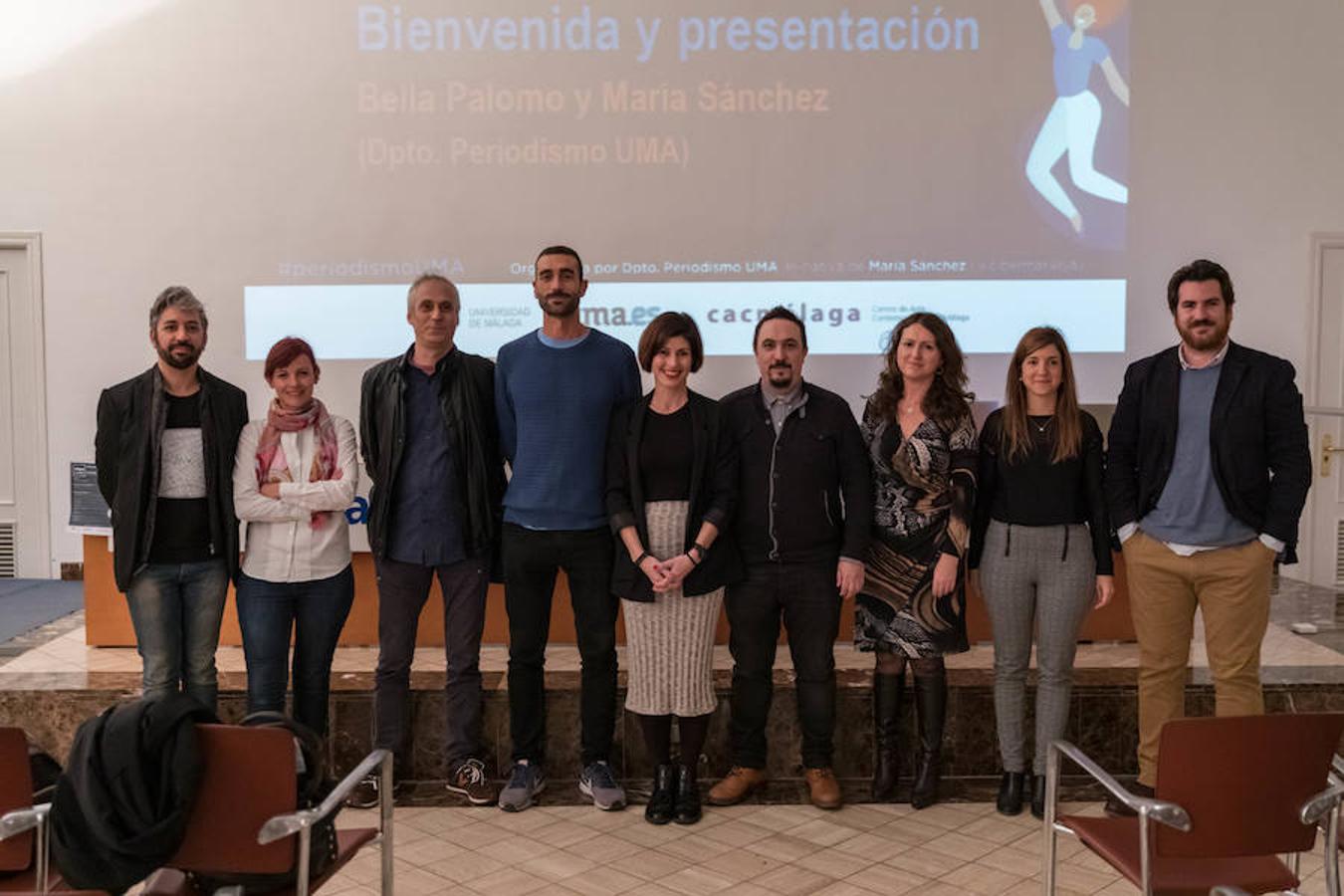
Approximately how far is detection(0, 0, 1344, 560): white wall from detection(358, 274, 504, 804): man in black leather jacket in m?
1.43

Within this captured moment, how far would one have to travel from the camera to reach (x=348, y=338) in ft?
16.0

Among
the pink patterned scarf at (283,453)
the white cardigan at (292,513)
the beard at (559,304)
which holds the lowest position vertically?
the white cardigan at (292,513)

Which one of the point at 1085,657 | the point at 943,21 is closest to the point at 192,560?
the point at 1085,657

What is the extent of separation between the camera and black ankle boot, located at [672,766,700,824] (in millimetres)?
3523

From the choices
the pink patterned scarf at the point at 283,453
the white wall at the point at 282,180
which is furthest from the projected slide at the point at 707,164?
the pink patterned scarf at the point at 283,453

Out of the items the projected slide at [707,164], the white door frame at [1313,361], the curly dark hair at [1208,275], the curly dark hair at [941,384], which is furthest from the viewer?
the white door frame at [1313,361]

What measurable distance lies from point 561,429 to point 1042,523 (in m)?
1.49

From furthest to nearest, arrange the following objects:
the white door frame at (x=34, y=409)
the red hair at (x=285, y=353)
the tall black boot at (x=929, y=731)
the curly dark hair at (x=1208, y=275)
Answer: the white door frame at (x=34, y=409) → the tall black boot at (x=929, y=731) → the red hair at (x=285, y=353) → the curly dark hair at (x=1208, y=275)

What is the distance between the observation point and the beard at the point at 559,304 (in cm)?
350

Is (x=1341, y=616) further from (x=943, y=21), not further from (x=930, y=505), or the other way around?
(x=943, y=21)

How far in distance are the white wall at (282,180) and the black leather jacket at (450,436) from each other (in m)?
1.42

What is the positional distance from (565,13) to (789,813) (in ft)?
11.1

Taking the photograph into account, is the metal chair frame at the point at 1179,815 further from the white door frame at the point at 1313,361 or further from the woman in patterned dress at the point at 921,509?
the white door frame at the point at 1313,361

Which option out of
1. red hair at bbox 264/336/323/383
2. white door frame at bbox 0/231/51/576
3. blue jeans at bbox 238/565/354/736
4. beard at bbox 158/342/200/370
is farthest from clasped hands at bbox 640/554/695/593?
white door frame at bbox 0/231/51/576
